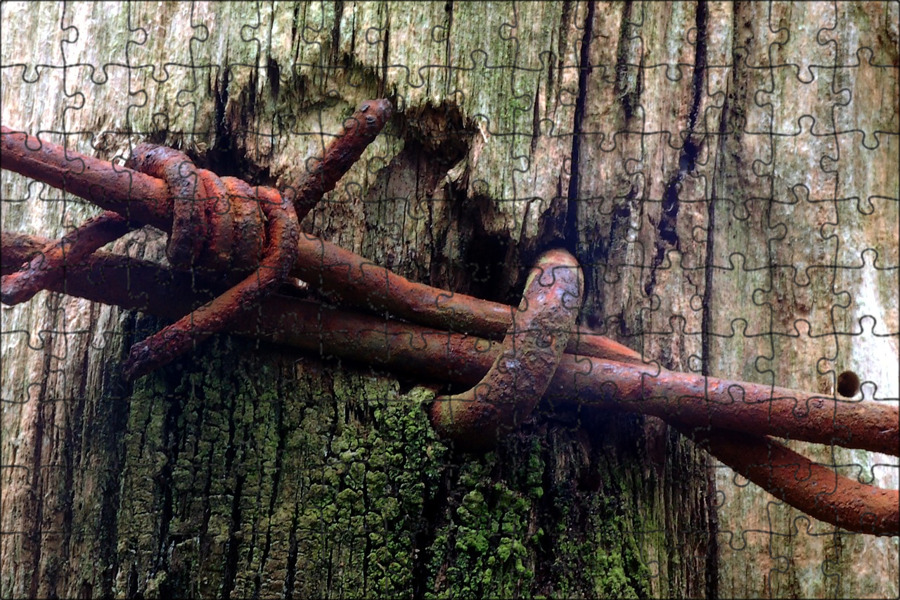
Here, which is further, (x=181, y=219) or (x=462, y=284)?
(x=462, y=284)

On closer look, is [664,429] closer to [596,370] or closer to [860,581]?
[596,370]

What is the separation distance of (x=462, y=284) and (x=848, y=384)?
0.69m

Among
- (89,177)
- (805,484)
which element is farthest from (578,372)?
(89,177)

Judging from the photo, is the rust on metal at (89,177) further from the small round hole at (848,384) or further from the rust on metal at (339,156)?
the small round hole at (848,384)

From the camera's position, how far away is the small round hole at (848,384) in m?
1.37

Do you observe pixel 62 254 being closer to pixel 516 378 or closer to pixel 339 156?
pixel 339 156

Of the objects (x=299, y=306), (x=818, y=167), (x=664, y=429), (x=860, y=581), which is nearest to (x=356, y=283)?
(x=299, y=306)

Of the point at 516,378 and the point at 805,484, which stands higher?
the point at 516,378

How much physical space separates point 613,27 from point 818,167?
432 millimetres

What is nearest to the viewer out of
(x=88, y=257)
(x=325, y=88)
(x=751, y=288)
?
(x=88, y=257)

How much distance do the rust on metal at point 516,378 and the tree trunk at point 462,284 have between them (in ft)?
0.14

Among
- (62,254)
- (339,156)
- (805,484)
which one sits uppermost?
(339,156)

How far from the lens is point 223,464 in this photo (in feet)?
3.60

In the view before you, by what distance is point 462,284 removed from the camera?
1.21 m
